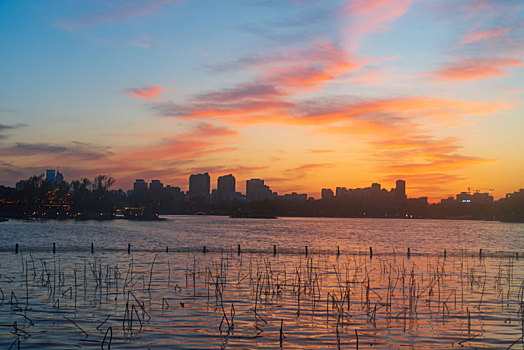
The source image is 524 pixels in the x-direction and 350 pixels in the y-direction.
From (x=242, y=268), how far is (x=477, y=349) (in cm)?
3213

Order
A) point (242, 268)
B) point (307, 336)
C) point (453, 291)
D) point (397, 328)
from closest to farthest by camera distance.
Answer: point (307, 336), point (397, 328), point (453, 291), point (242, 268)

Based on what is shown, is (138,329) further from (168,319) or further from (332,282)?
(332,282)

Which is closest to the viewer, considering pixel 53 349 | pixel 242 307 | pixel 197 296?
pixel 53 349

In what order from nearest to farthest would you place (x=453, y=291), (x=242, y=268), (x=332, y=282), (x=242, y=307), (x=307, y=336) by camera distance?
(x=307, y=336) < (x=242, y=307) < (x=453, y=291) < (x=332, y=282) < (x=242, y=268)

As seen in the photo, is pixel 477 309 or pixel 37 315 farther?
Result: pixel 477 309

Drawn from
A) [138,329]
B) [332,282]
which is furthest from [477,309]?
[138,329]

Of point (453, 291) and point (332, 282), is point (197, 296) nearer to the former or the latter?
point (332, 282)

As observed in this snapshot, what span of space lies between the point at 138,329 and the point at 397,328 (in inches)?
482

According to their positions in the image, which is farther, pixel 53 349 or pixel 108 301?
pixel 108 301

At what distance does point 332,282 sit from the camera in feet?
136

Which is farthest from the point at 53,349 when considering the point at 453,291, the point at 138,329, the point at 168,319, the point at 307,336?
the point at 453,291

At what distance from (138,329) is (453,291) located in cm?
2405

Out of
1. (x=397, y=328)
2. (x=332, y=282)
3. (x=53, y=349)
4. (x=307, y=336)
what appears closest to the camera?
(x=53, y=349)

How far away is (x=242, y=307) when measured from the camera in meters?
29.9
